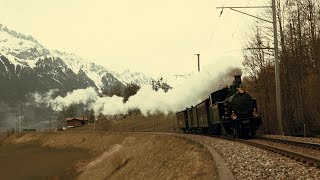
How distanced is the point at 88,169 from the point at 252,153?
31931mm

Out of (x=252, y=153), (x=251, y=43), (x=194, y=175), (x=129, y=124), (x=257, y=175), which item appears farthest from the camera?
(x=129, y=124)

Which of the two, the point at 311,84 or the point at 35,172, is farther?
the point at 35,172

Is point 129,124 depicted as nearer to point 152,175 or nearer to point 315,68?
point 315,68

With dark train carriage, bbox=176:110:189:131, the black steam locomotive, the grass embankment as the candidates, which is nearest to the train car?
the black steam locomotive

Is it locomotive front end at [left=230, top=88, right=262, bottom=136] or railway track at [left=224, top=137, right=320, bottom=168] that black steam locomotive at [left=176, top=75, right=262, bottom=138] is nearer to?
locomotive front end at [left=230, top=88, right=262, bottom=136]

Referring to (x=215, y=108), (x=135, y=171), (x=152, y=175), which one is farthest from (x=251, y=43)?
(x=152, y=175)

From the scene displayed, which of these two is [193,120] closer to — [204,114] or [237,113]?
[204,114]

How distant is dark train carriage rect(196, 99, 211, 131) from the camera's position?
38.1 m

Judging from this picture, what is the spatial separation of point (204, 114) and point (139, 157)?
296 inches

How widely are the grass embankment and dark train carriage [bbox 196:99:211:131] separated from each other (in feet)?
10.9

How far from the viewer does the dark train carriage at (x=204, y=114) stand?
3812cm

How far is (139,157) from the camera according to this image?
1511 inches

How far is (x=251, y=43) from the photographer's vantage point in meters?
44.8

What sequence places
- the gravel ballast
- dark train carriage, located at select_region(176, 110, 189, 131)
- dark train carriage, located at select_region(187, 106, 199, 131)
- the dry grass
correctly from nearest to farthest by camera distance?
1. the gravel ballast
2. dark train carriage, located at select_region(187, 106, 199, 131)
3. dark train carriage, located at select_region(176, 110, 189, 131)
4. the dry grass
